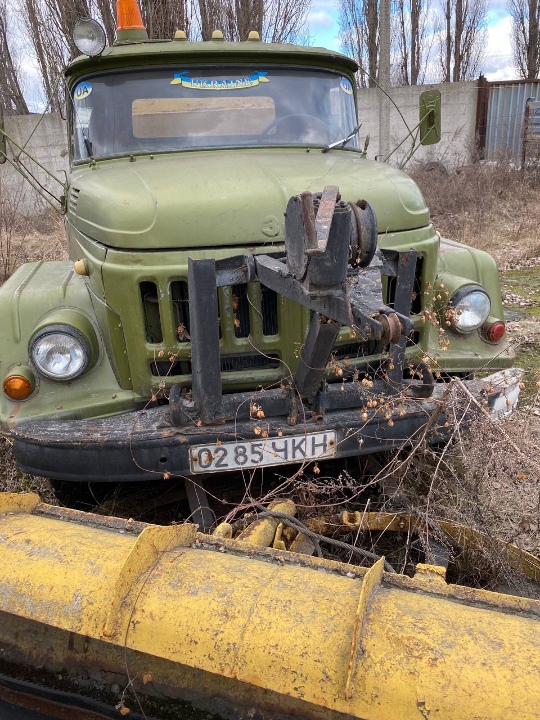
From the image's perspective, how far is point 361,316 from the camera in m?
2.14

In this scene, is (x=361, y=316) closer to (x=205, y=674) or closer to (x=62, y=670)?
(x=205, y=674)

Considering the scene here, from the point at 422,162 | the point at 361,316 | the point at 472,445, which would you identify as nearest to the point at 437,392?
the point at 472,445

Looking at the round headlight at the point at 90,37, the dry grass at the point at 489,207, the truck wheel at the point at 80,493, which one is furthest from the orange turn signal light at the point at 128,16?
the dry grass at the point at 489,207

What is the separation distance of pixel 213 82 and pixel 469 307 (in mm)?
2176

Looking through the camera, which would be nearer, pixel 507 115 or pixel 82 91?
pixel 82 91

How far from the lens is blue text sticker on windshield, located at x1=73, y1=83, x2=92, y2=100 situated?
3.92m

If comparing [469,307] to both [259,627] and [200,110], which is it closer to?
[200,110]

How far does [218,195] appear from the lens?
2.87 metres

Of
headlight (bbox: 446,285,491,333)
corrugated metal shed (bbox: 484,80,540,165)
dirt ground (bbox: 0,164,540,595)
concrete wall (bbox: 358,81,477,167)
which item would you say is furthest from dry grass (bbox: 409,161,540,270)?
headlight (bbox: 446,285,491,333)

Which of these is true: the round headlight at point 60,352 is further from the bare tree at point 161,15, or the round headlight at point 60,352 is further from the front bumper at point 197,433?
the bare tree at point 161,15

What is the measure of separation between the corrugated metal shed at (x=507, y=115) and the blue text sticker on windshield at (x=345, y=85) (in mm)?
12854

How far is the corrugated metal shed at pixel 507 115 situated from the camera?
1603 cm

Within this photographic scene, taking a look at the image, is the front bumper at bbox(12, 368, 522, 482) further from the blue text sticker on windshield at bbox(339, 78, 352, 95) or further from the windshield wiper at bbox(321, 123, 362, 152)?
the blue text sticker on windshield at bbox(339, 78, 352, 95)

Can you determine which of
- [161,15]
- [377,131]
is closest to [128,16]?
[161,15]
